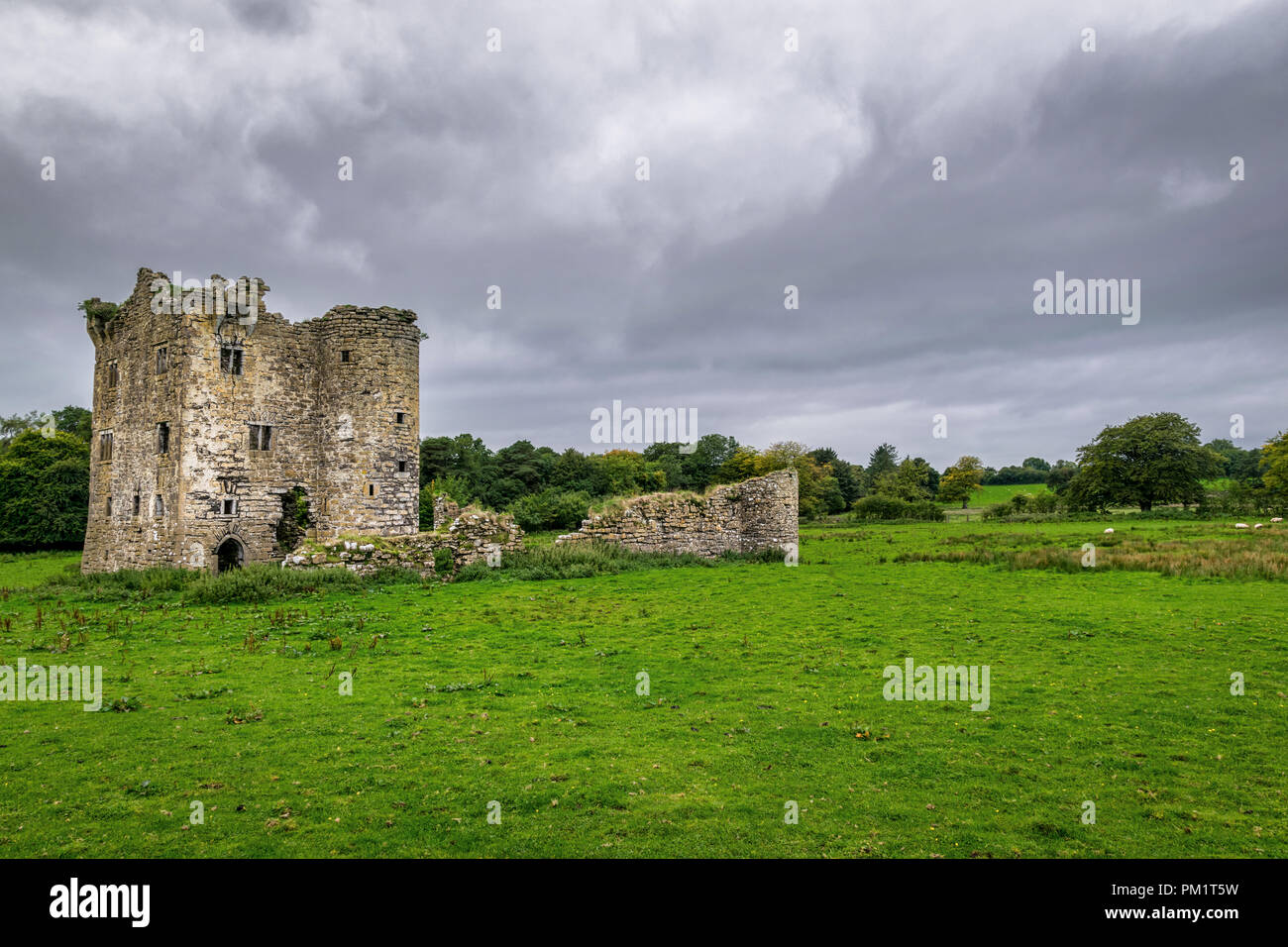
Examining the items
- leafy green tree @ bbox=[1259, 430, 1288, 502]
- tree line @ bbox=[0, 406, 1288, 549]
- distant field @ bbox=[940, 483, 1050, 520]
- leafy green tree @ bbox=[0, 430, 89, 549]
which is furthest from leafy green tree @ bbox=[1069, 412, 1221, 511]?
leafy green tree @ bbox=[0, 430, 89, 549]

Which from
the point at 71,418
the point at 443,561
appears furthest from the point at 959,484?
the point at 71,418

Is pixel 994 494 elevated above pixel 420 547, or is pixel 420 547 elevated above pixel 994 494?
pixel 994 494

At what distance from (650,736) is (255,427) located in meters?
23.5

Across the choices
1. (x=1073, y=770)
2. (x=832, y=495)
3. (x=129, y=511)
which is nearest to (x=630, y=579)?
(x=1073, y=770)

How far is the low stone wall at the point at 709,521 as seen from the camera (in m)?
27.0

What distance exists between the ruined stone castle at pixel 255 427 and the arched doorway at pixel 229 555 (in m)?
0.05

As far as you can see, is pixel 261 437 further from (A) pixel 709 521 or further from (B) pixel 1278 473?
(B) pixel 1278 473

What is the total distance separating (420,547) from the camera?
901 inches

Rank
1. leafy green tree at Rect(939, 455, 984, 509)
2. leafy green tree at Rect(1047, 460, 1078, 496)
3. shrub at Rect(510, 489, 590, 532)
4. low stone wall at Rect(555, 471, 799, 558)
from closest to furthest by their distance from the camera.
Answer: low stone wall at Rect(555, 471, 799, 558) < shrub at Rect(510, 489, 590, 532) < leafy green tree at Rect(939, 455, 984, 509) < leafy green tree at Rect(1047, 460, 1078, 496)

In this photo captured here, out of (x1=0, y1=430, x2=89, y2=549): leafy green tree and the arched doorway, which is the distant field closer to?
the arched doorway

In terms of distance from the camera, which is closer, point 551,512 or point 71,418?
point 551,512

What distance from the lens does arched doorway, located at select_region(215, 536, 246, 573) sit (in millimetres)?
25016

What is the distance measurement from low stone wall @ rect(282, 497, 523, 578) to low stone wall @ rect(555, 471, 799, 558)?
2702mm

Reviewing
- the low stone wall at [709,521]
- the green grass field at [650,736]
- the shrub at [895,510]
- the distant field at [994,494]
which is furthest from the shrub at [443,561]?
the distant field at [994,494]
